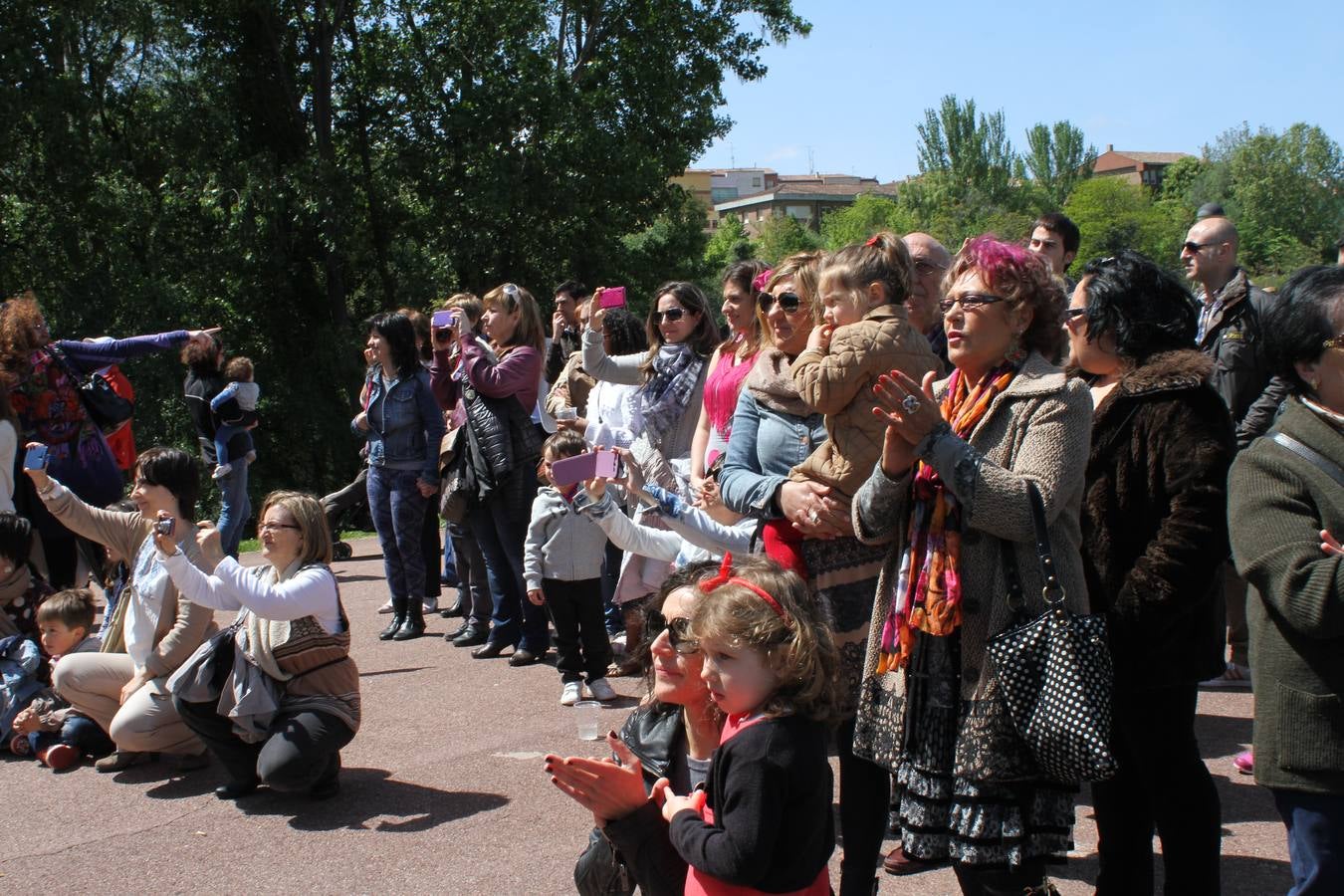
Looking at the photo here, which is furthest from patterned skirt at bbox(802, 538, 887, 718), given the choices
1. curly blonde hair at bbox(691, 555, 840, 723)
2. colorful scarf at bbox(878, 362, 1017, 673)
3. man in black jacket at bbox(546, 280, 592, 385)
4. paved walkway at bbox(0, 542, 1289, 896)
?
man in black jacket at bbox(546, 280, 592, 385)

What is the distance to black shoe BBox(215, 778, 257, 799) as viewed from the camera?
4863 mm

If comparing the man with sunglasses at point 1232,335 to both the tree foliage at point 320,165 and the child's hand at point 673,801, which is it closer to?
the child's hand at point 673,801

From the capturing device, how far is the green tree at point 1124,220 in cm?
8062

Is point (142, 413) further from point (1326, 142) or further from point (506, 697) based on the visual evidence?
point (1326, 142)

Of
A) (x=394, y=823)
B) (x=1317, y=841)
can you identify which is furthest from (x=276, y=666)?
(x=1317, y=841)

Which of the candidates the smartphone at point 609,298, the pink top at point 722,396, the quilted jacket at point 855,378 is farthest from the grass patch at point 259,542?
the quilted jacket at point 855,378

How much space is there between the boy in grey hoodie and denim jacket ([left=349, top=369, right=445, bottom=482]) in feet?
5.10

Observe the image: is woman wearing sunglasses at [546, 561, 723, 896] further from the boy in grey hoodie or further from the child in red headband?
the boy in grey hoodie

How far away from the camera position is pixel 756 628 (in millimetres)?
2578

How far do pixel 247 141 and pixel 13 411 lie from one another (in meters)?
Answer: 16.5

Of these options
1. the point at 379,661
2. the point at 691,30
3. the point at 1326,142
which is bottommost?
the point at 379,661

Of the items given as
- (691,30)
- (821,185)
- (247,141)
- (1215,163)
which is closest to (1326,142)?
(1215,163)

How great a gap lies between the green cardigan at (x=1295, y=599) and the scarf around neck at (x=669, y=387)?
3.29 metres

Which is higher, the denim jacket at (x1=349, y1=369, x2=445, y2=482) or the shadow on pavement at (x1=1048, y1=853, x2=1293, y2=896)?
the denim jacket at (x1=349, y1=369, x2=445, y2=482)
